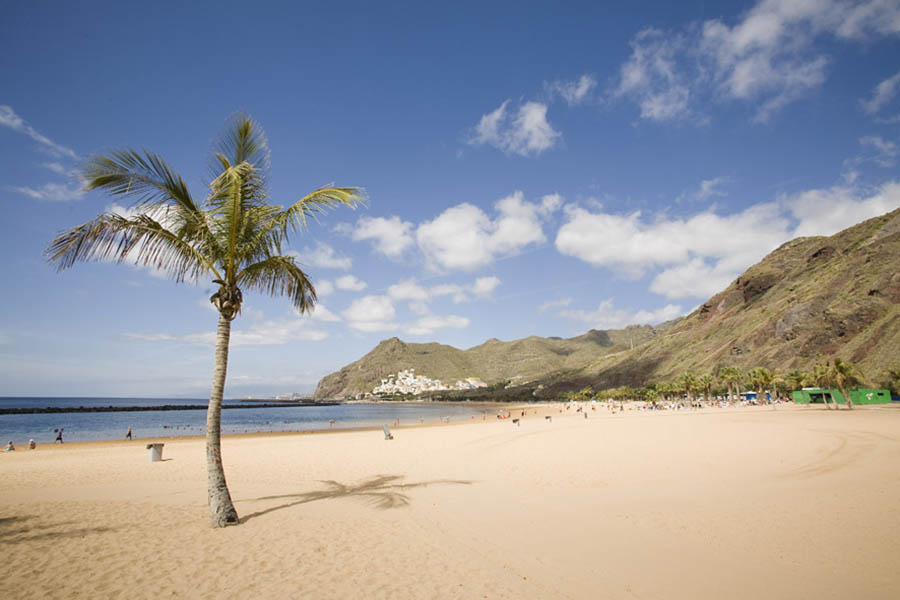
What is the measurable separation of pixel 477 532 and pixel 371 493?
440 centimetres

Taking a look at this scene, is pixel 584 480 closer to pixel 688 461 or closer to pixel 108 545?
pixel 688 461

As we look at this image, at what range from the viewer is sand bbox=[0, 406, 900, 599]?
5.89 m

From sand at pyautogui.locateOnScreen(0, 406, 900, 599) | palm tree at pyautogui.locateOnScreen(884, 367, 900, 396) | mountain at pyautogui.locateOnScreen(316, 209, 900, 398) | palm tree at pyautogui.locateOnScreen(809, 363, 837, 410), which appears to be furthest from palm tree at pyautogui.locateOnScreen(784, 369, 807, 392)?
sand at pyautogui.locateOnScreen(0, 406, 900, 599)

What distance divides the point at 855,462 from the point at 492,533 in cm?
1392

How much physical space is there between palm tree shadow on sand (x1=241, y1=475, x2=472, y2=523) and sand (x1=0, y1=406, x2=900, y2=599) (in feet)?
0.21

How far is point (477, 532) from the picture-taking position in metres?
8.30

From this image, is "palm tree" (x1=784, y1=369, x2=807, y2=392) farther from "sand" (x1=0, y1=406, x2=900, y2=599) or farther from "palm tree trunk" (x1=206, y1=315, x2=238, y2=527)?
"palm tree trunk" (x1=206, y1=315, x2=238, y2=527)

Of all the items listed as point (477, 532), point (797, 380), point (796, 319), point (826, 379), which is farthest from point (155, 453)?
point (796, 319)

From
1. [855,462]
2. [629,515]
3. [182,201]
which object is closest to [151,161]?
[182,201]

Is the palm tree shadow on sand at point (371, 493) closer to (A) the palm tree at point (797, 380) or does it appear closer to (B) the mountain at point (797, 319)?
(A) the palm tree at point (797, 380)

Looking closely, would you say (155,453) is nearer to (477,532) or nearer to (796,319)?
(477,532)

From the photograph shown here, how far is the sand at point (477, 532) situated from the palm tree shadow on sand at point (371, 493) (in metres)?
0.07

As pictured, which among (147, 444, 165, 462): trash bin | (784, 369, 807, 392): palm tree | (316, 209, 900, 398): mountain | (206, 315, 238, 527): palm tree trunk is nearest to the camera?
(206, 315, 238, 527): palm tree trunk

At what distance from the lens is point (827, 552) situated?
6.94 meters
